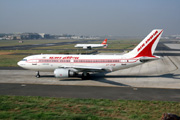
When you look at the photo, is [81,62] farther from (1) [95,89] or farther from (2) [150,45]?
(2) [150,45]

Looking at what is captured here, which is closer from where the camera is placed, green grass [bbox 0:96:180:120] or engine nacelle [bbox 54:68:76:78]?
green grass [bbox 0:96:180:120]

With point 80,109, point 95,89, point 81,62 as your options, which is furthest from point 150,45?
point 80,109

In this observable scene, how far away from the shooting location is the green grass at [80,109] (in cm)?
1489

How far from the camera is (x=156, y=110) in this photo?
16688 mm

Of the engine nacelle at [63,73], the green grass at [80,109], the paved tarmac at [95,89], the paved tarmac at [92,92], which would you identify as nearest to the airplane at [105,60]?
the engine nacelle at [63,73]

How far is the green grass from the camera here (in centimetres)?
1489

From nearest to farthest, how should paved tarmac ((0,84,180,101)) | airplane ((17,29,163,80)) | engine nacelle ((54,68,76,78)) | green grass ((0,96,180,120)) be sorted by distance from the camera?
green grass ((0,96,180,120))
paved tarmac ((0,84,180,101))
engine nacelle ((54,68,76,78))
airplane ((17,29,163,80))

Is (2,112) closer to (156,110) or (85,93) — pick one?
(85,93)

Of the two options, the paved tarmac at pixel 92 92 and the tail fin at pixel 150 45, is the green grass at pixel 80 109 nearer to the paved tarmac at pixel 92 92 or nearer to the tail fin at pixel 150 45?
the paved tarmac at pixel 92 92

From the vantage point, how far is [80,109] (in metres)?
16.8

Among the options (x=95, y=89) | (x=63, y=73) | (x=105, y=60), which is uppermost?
(x=105, y=60)

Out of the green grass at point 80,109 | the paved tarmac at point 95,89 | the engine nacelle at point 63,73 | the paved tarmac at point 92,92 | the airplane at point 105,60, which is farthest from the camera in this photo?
the airplane at point 105,60

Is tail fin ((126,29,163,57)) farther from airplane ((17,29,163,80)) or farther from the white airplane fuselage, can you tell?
the white airplane fuselage

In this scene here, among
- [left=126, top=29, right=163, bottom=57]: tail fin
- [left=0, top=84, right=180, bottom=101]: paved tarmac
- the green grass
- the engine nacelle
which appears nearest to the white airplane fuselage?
[left=126, top=29, right=163, bottom=57]: tail fin
